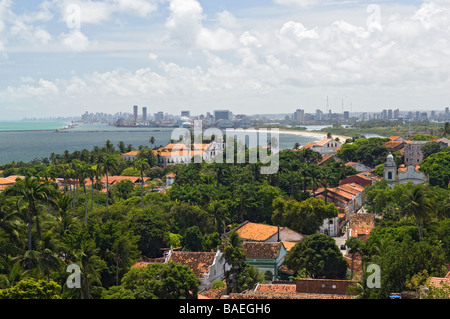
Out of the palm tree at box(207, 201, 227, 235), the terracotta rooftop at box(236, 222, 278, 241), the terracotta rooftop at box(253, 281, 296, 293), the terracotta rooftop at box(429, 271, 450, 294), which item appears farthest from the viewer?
the terracotta rooftop at box(236, 222, 278, 241)

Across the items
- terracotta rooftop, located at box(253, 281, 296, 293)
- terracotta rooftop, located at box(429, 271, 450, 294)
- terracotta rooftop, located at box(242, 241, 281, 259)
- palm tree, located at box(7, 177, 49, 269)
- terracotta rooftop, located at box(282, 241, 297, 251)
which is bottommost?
terracotta rooftop, located at box(282, 241, 297, 251)

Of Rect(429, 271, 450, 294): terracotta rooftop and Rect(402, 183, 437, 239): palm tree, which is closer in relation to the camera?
Rect(429, 271, 450, 294): terracotta rooftop

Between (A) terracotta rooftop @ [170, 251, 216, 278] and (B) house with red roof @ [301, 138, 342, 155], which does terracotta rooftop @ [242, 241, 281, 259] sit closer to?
(A) terracotta rooftop @ [170, 251, 216, 278]

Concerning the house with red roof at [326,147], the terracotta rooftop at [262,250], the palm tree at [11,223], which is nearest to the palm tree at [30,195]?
the palm tree at [11,223]

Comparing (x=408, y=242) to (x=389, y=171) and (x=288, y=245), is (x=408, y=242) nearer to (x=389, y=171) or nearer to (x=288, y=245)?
(x=288, y=245)

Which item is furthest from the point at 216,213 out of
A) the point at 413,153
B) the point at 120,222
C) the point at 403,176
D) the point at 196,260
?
the point at 413,153

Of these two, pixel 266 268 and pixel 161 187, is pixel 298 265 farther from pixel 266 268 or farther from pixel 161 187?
pixel 161 187

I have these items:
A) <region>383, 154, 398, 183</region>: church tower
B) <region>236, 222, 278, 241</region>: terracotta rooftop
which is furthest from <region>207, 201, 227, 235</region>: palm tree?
<region>383, 154, 398, 183</region>: church tower

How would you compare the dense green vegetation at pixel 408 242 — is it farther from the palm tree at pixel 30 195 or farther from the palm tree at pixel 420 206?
the palm tree at pixel 30 195

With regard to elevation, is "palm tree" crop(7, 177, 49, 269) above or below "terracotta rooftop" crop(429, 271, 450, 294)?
above

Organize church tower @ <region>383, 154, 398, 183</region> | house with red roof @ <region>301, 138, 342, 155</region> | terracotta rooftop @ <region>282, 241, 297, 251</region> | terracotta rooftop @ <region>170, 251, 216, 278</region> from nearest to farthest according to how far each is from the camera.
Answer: terracotta rooftop @ <region>170, 251, 216, 278</region> → terracotta rooftop @ <region>282, 241, 297, 251</region> → church tower @ <region>383, 154, 398, 183</region> → house with red roof @ <region>301, 138, 342, 155</region>
